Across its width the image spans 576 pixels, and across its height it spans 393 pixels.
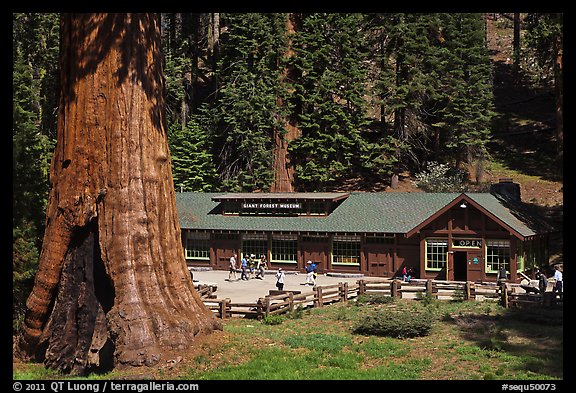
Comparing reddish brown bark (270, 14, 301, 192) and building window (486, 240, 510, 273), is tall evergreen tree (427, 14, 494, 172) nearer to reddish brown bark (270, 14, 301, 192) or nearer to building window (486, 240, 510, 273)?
reddish brown bark (270, 14, 301, 192)

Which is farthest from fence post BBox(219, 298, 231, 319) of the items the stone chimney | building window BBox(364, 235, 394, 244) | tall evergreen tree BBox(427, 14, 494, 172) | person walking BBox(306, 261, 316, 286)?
tall evergreen tree BBox(427, 14, 494, 172)

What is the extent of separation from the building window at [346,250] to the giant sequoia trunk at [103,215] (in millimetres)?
27733

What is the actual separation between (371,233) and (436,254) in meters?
4.41

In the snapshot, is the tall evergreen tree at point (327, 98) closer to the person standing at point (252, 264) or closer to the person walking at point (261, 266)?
the person standing at point (252, 264)

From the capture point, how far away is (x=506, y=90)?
81312 mm

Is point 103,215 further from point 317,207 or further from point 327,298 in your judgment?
point 317,207

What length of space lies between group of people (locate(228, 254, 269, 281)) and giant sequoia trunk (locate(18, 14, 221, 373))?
971 inches

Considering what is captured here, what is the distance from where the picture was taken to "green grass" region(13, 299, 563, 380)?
15.1 m

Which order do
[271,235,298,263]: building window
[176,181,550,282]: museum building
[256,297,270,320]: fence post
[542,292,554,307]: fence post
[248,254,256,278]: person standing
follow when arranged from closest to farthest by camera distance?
[256,297,270,320]: fence post → [542,292,554,307]: fence post → [176,181,550,282]: museum building → [248,254,256,278]: person standing → [271,235,298,263]: building window

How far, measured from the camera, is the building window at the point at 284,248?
45.6m

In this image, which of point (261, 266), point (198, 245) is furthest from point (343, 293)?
point (198, 245)

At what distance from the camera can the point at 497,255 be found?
3869 centimetres
